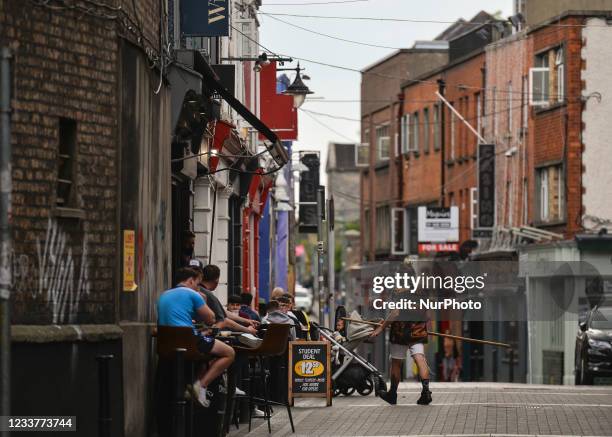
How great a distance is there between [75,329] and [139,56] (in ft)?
11.7

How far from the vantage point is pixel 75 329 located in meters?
15.9

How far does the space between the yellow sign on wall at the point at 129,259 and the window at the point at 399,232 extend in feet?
176

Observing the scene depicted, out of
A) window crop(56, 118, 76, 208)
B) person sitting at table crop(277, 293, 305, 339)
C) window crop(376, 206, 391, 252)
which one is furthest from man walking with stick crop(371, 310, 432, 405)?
window crop(376, 206, 391, 252)

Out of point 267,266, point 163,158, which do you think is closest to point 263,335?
point 163,158

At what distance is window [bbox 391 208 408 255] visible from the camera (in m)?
71.5

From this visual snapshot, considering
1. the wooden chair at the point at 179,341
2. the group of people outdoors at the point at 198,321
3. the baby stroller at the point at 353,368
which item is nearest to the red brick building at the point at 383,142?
the baby stroller at the point at 353,368

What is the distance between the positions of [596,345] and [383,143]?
140 ft

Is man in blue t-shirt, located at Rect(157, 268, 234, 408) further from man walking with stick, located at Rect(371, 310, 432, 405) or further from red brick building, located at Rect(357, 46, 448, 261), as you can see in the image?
red brick building, located at Rect(357, 46, 448, 261)

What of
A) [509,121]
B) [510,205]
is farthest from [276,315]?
[509,121]

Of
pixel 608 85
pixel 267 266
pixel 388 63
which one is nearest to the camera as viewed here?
pixel 267 266

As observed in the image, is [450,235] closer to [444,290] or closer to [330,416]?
[444,290]

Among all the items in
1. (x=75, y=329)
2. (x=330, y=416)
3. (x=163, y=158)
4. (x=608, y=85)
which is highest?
(x=608, y=85)

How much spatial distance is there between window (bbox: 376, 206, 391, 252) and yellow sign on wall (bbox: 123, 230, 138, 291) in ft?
187

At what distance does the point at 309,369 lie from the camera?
2425cm
